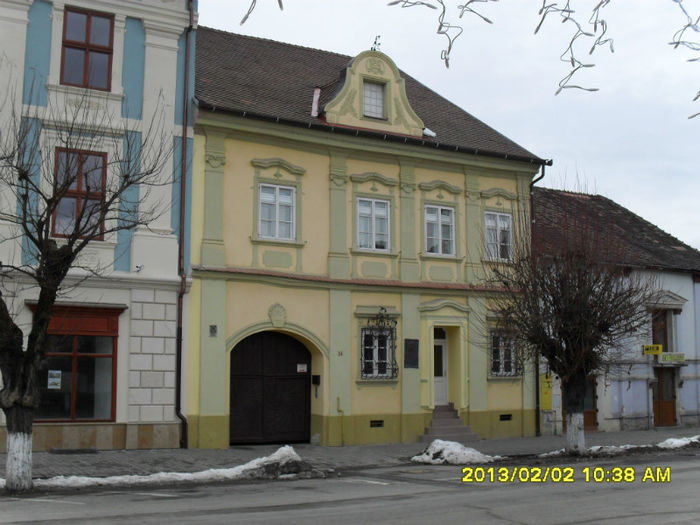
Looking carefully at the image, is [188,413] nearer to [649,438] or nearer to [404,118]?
[404,118]

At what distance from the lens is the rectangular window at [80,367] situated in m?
17.8

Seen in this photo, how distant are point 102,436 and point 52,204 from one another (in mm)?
6915

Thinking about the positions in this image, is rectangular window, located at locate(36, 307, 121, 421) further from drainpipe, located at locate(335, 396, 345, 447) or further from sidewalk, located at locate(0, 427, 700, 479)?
drainpipe, located at locate(335, 396, 345, 447)

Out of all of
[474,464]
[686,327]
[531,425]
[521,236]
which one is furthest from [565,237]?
[686,327]

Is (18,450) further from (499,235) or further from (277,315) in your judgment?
(499,235)

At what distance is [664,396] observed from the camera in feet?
91.6

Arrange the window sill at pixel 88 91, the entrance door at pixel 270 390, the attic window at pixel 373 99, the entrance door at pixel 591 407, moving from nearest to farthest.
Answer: the window sill at pixel 88 91 < the entrance door at pixel 270 390 < the attic window at pixel 373 99 < the entrance door at pixel 591 407

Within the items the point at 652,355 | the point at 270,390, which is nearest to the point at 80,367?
the point at 270,390

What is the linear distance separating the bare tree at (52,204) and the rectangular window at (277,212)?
2.67m

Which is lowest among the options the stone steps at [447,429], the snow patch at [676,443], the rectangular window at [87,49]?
the snow patch at [676,443]

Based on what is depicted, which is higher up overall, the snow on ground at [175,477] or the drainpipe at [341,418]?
the drainpipe at [341,418]

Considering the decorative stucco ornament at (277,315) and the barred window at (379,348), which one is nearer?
the decorative stucco ornament at (277,315)

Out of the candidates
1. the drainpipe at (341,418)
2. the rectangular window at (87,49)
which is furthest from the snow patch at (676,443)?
the rectangular window at (87,49)

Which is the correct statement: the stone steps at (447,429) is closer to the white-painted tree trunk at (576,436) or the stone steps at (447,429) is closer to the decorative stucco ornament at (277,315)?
the white-painted tree trunk at (576,436)
